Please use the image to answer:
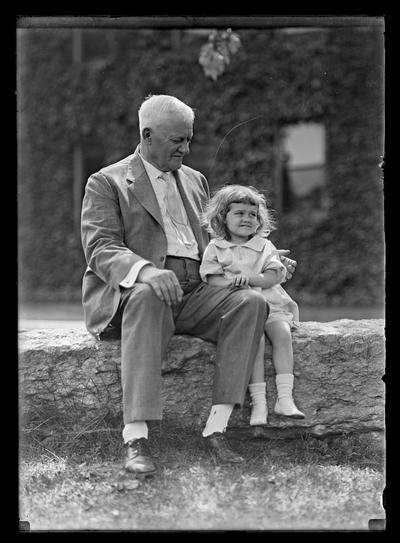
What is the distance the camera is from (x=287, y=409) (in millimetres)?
3777

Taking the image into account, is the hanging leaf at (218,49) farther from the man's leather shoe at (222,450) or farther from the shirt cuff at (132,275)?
the man's leather shoe at (222,450)

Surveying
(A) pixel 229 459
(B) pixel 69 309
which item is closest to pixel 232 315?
(A) pixel 229 459

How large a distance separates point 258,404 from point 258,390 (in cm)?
7

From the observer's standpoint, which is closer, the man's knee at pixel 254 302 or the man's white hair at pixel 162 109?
the man's knee at pixel 254 302

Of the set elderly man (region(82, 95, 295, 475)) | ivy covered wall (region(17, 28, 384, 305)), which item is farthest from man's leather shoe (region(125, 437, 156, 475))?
ivy covered wall (region(17, 28, 384, 305))

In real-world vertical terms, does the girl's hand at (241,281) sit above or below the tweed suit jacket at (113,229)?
below

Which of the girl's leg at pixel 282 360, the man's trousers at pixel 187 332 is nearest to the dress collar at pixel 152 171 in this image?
the man's trousers at pixel 187 332

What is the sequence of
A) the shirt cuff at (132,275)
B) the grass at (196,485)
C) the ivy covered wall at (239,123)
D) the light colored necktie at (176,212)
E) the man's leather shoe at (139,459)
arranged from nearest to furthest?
the grass at (196,485), the man's leather shoe at (139,459), the shirt cuff at (132,275), the light colored necktie at (176,212), the ivy covered wall at (239,123)

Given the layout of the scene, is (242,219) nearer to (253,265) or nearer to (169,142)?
(253,265)

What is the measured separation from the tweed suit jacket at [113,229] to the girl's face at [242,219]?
0.35m

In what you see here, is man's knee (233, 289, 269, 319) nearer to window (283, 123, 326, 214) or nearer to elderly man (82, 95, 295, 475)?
elderly man (82, 95, 295, 475)

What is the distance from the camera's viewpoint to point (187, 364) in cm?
392

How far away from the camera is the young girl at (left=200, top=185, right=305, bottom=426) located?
3.83 meters

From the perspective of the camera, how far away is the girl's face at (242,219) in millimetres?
3908
